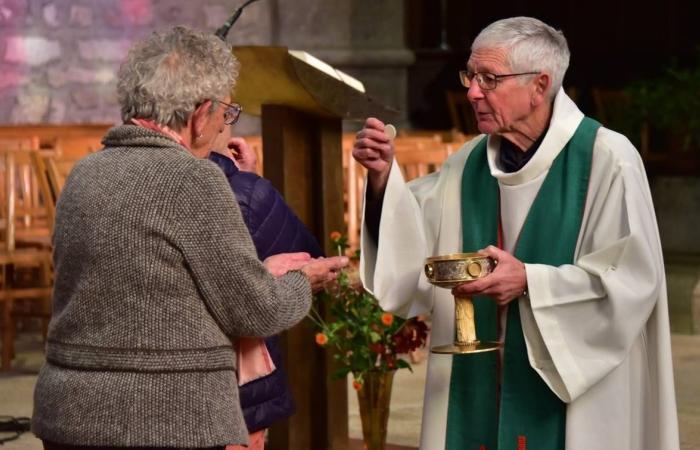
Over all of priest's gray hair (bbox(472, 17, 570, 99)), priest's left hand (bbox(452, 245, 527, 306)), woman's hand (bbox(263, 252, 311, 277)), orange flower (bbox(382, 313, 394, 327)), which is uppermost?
priest's gray hair (bbox(472, 17, 570, 99))

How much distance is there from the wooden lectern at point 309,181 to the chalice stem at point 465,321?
1.59 m

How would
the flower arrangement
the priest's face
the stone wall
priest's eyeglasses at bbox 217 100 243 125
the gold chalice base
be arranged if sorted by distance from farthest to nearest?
the stone wall, the flower arrangement, the priest's face, the gold chalice base, priest's eyeglasses at bbox 217 100 243 125

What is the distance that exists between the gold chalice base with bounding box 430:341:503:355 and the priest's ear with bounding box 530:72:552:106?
549 millimetres

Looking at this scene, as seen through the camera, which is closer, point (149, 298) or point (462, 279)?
point (149, 298)

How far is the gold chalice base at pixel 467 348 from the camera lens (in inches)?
132

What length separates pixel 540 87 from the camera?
11.5ft

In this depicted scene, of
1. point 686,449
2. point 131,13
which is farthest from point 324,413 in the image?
point 131,13

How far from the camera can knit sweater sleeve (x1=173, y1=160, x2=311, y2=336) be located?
2.95m

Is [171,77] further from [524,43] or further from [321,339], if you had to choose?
[321,339]

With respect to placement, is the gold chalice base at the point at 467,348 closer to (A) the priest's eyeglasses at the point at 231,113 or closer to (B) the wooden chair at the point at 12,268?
(A) the priest's eyeglasses at the point at 231,113

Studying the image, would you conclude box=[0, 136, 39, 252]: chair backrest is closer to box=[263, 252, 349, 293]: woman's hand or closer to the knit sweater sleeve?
box=[263, 252, 349, 293]: woman's hand

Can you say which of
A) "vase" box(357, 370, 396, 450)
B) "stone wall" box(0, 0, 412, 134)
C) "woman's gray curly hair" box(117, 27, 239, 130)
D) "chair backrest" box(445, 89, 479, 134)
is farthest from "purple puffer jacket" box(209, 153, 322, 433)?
"chair backrest" box(445, 89, 479, 134)

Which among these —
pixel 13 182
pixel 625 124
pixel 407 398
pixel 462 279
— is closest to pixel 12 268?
pixel 13 182

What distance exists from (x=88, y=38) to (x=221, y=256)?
9584 millimetres
